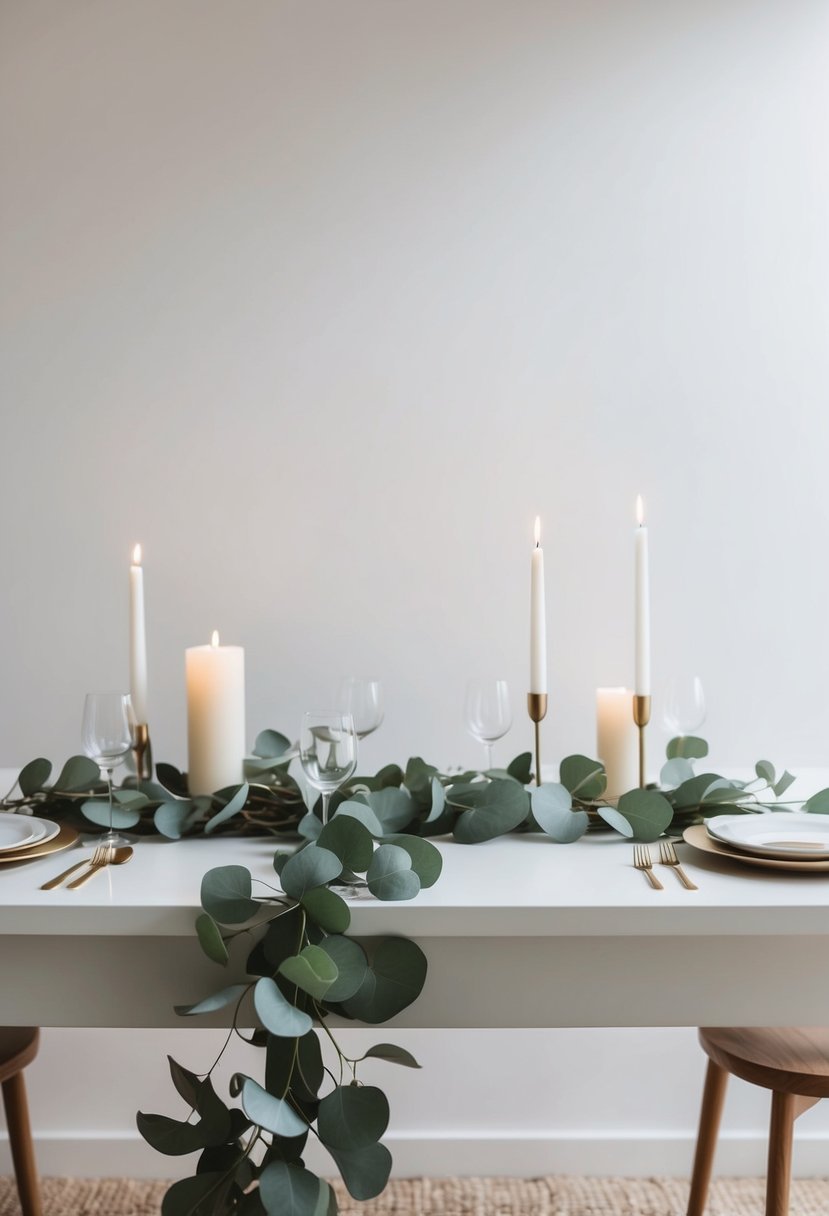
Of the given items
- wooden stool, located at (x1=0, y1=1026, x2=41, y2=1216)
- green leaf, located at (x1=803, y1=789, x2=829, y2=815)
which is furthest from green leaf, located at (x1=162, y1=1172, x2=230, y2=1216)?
green leaf, located at (x1=803, y1=789, x2=829, y2=815)

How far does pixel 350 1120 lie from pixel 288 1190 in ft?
0.27

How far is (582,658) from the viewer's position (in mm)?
1971

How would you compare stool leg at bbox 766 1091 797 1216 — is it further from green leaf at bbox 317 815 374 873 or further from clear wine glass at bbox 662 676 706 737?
green leaf at bbox 317 815 374 873

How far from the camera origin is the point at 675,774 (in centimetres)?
146

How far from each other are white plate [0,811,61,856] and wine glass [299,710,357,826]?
14.1 inches

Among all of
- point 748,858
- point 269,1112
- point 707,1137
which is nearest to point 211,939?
point 269,1112

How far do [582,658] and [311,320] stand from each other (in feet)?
2.76

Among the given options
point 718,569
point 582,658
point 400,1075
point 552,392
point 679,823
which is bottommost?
point 400,1075

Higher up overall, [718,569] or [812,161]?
[812,161]

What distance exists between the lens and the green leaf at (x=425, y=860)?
1097mm

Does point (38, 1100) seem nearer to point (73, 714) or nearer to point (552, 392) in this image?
point (73, 714)

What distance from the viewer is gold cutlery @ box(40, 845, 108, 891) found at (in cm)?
111

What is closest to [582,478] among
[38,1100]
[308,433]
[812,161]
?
[308,433]

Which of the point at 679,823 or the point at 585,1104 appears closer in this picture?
the point at 679,823
